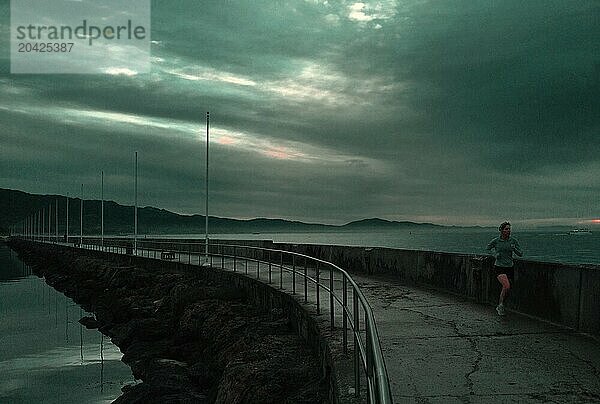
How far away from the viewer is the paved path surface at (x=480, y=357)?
5980mm

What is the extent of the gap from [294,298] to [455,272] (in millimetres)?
3473

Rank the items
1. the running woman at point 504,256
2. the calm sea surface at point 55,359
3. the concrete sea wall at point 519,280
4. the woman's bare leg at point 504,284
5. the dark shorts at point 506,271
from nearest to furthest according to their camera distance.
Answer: the concrete sea wall at point 519,280 < the woman's bare leg at point 504,284 < the running woman at point 504,256 < the dark shorts at point 506,271 < the calm sea surface at point 55,359

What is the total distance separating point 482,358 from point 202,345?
8996mm

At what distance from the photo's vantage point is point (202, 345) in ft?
49.4

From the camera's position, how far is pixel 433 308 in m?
11.2

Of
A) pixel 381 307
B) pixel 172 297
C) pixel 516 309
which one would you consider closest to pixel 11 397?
pixel 172 297

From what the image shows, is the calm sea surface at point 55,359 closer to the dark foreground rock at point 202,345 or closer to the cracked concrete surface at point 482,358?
the dark foreground rock at point 202,345

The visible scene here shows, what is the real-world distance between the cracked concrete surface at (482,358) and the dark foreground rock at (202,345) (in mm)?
1318

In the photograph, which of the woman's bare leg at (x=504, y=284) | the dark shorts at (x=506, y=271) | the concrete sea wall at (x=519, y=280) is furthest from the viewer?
the dark shorts at (x=506, y=271)

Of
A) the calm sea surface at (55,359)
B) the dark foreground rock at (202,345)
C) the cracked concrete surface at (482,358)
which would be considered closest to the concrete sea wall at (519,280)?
the cracked concrete surface at (482,358)

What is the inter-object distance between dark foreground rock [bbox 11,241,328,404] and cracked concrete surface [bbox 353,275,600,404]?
1318 mm

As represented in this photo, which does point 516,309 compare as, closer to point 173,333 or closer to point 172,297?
point 173,333

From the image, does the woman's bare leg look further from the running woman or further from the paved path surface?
the paved path surface

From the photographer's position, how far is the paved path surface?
5980 mm
